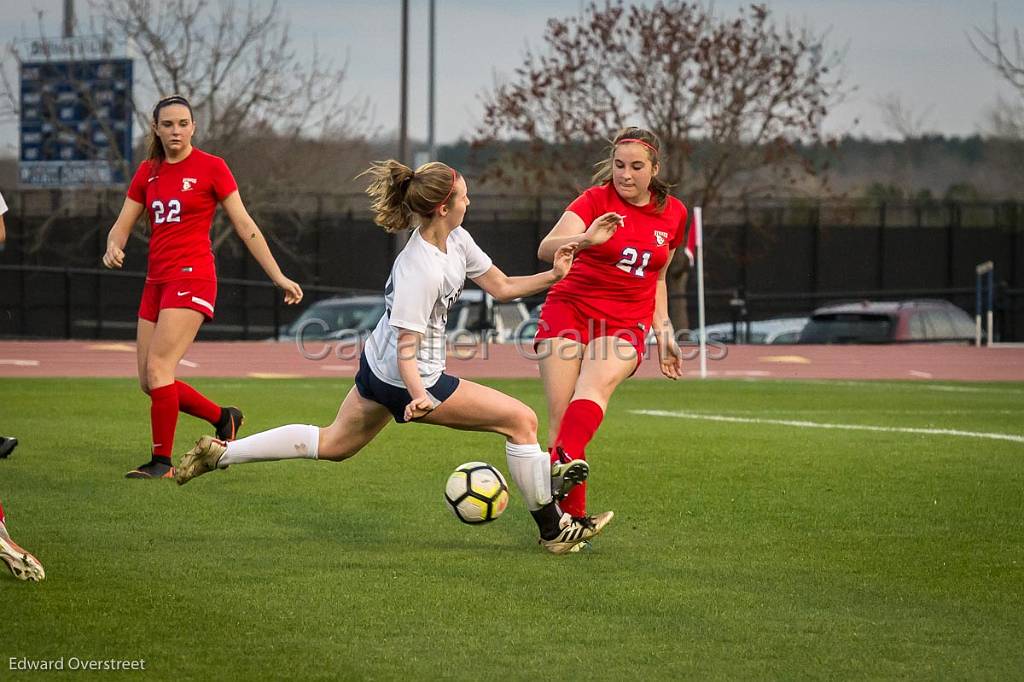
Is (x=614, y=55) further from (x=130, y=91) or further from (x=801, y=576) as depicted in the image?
(x=801, y=576)

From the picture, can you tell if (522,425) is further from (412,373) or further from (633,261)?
(633,261)

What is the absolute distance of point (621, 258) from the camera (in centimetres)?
703

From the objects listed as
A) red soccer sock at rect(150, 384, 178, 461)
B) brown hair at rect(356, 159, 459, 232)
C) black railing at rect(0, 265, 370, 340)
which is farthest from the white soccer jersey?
black railing at rect(0, 265, 370, 340)

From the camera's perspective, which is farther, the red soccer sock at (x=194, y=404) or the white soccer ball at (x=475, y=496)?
the red soccer sock at (x=194, y=404)

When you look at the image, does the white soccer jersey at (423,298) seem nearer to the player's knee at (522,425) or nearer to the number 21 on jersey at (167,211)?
the player's knee at (522,425)

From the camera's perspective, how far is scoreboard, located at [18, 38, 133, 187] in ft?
107

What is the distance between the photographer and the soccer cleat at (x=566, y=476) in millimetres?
6316

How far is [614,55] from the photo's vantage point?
3466 centimetres

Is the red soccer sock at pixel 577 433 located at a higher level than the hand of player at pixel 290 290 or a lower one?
lower

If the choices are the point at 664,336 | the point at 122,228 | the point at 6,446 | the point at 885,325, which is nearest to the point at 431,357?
the point at 664,336

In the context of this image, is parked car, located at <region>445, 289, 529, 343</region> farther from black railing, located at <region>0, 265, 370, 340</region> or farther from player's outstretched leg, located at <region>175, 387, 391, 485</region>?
player's outstretched leg, located at <region>175, 387, 391, 485</region>

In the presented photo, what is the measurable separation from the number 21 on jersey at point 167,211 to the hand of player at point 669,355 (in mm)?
3082

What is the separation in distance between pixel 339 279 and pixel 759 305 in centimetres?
1056

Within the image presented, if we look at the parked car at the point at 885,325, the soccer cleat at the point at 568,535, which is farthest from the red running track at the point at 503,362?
the soccer cleat at the point at 568,535
